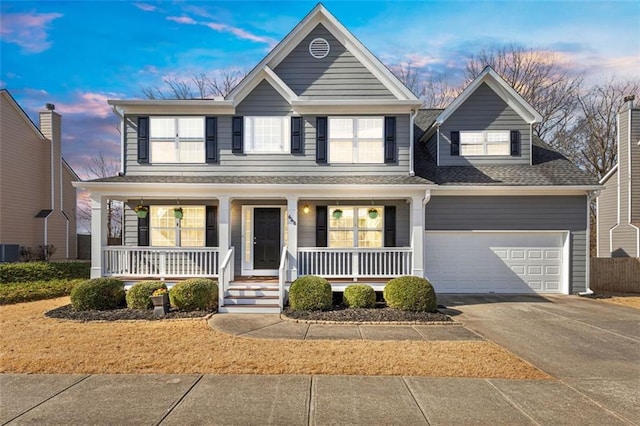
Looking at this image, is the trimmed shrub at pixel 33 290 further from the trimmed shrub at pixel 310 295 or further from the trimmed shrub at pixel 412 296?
the trimmed shrub at pixel 412 296

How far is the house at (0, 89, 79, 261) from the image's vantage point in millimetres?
16562

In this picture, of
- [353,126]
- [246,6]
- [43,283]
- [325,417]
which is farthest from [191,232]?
[325,417]

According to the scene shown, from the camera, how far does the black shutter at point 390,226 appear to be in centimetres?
1202

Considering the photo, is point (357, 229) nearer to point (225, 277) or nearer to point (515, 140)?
point (225, 277)

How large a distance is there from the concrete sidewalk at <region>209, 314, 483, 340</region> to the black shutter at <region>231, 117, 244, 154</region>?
527 cm

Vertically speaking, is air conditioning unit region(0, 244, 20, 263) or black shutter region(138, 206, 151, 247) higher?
black shutter region(138, 206, 151, 247)

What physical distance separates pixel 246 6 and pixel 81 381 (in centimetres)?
1077

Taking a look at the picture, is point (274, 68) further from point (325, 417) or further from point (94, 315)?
point (325, 417)

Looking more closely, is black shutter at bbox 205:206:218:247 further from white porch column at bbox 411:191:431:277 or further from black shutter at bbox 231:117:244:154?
white porch column at bbox 411:191:431:277

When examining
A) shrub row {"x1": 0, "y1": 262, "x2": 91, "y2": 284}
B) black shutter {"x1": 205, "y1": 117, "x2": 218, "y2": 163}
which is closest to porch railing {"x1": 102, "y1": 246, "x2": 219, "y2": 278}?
black shutter {"x1": 205, "y1": 117, "x2": 218, "y2": 163}

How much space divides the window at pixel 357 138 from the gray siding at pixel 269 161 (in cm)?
27

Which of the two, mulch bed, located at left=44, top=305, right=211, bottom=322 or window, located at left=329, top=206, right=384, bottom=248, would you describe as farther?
window, located at left=329, top=206, right=384, bottom=248

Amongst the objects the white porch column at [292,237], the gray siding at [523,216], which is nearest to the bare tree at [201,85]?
the white porch column at [292,237]

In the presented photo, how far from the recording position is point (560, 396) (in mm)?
4703
